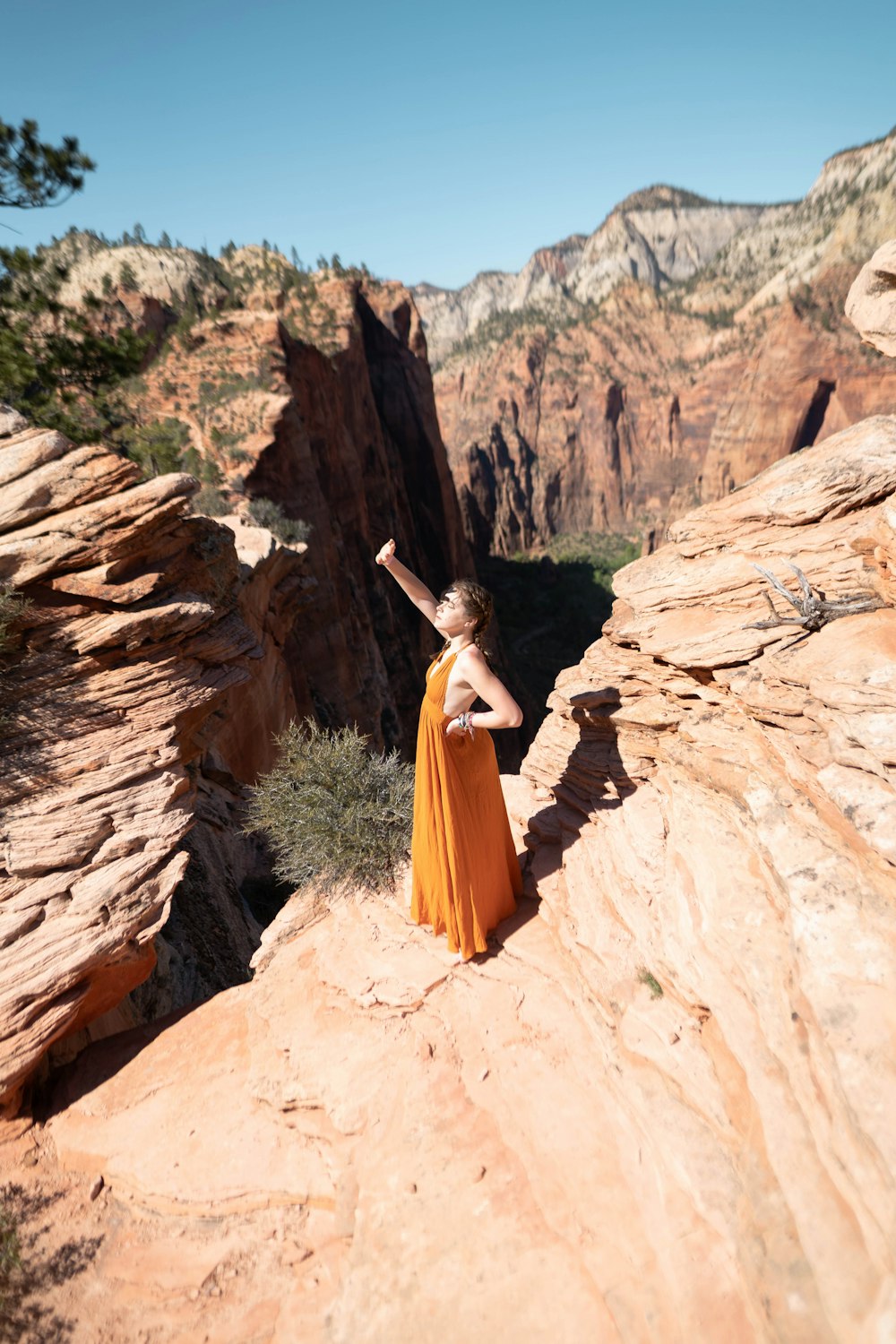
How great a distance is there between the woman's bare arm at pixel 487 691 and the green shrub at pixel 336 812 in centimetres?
225

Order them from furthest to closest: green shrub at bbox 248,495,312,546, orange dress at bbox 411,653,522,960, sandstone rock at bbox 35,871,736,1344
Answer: green shrub at bbox 248,495,312,546 → orange dress at bbox 411,653,522,960 → sandstone rock at bbox 35,871,736,1344

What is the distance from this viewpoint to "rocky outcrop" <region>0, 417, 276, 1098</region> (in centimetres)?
443

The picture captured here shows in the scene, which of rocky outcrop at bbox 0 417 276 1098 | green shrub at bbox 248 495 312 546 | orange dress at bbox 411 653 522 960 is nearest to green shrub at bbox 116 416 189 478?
green shrub at bbox 248 495 312 546

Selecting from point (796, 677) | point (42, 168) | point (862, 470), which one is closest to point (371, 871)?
point (796, 677)

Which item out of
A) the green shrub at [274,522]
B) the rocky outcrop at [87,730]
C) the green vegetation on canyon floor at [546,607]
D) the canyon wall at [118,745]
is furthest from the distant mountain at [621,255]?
the rocky outcrop at [87,730]

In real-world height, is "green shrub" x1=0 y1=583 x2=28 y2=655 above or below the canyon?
above

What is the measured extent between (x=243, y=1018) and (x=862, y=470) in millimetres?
5453

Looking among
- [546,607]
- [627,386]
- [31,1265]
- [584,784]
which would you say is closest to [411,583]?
[584,784]

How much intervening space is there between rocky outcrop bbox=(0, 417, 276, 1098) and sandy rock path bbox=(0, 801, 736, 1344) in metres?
0.85

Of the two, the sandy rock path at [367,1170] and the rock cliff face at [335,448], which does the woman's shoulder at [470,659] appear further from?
the rock cliff face at [335,448]

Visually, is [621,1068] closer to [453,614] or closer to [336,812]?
[453,614]

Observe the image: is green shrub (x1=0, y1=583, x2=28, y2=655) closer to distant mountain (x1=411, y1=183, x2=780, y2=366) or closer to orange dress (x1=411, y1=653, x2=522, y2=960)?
orange dress (x1=411, y1=653, x2=522, y2=960)

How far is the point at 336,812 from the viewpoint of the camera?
5.68m

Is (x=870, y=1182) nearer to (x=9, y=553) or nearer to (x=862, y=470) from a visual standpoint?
(x=862, y=470)
